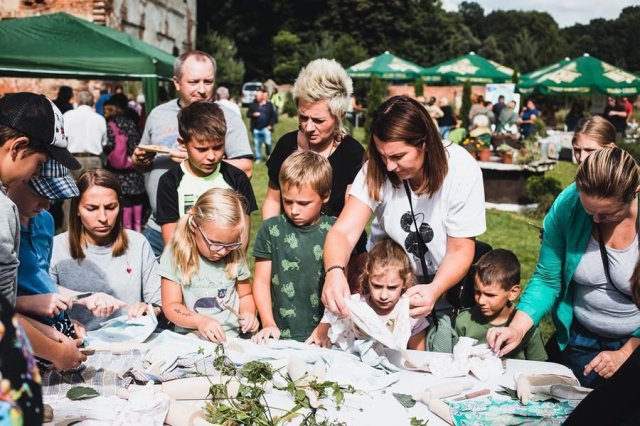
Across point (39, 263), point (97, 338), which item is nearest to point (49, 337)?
point (39, 263)

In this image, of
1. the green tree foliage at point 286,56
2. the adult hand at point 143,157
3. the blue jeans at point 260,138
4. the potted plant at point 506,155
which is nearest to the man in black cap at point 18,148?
the adult hand at point 143,157

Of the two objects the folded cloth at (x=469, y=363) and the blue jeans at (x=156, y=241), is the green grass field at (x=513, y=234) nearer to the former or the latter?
the blue jeans at (x=156, y=241)

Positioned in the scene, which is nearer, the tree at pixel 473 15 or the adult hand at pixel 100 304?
the adult hand at pixel 100 304

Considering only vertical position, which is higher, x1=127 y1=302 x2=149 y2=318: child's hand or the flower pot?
the flower pot

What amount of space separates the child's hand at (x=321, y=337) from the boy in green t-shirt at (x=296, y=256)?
25cm

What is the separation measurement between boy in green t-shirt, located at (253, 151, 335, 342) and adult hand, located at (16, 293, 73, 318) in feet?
3.06

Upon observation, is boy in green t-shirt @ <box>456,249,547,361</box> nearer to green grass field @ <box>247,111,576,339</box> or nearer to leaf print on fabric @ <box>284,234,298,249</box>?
leaf print on fabric @ <box>284,234,298,249</box>

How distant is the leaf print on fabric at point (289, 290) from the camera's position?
2.90 meters

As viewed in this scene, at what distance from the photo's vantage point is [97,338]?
2650 mm

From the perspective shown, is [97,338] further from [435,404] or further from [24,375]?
[24,375]

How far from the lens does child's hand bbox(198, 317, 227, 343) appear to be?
2.47 metres

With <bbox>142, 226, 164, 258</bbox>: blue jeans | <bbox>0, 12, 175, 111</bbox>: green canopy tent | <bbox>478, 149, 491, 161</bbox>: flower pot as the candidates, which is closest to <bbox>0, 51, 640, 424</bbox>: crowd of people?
<bbox>142, 226, 164, 258</bbox>: blue jeans

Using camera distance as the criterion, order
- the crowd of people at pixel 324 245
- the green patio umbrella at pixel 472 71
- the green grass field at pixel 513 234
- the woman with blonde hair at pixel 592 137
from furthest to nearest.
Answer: the green patio umbrella at pixel 472 71 < the green grass field at pixel 513 234 < the woman with blonde hair at pixel 592 137 < the crowd of people at pixel 324 245

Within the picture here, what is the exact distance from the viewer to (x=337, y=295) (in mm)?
2355
